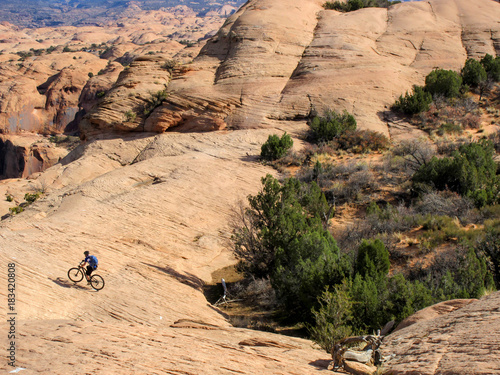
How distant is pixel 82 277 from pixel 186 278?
2.60 metres

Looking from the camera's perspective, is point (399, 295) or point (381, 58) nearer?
point (399, 295)

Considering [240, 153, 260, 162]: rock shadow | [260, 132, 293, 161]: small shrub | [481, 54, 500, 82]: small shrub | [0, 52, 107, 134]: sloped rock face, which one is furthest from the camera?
[0, 52, 107, 134]: sloped rock face

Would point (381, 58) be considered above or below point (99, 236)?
above

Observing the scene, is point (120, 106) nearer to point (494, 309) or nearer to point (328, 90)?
point (328, 90)

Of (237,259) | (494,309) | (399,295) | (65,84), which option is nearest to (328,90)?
(237,259)

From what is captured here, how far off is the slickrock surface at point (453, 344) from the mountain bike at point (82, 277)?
21.7 feet

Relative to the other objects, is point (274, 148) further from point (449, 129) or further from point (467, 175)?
point (449, 129)

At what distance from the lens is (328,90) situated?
71.2ft

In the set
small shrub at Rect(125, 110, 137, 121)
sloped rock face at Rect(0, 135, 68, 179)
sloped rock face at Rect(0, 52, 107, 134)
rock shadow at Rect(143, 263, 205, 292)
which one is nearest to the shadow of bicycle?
rock shadow at Rect(143, 263, 205, 292)

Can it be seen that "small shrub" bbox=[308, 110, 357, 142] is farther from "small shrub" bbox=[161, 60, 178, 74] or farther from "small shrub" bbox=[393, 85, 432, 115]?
"small shrub" bbox=[161, 60, 178, 74]

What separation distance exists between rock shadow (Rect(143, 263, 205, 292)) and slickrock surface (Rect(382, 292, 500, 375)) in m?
5.98

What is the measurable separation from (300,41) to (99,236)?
18901 millimetres

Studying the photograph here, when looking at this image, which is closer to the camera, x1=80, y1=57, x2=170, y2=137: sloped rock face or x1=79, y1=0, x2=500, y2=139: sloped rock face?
x1=79, y1=0, x2=500, y2=139: sloped rock face

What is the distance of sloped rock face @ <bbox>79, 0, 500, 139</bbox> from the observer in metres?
21.3
